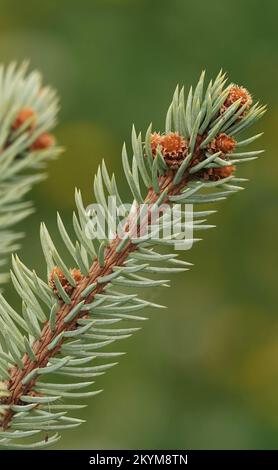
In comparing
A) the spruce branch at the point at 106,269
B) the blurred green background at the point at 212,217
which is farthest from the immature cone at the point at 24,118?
the blurred green background at the point at 212,217

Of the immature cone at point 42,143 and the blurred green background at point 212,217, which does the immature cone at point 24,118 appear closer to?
the immature cone at point 42,143

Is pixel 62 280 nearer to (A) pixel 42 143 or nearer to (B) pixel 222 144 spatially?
(B) pixel 222 144

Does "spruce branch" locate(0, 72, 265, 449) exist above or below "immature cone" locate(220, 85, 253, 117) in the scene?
below

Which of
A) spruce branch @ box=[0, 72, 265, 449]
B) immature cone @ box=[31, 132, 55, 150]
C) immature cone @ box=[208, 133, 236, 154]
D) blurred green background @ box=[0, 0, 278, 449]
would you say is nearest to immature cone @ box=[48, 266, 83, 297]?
spruce branch @ box=[0, 72, 265, 449]

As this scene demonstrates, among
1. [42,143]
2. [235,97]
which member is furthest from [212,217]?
[235,97]

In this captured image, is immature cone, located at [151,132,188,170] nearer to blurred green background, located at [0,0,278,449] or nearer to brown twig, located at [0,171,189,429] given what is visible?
brown twig, located at [0,171,189,429]

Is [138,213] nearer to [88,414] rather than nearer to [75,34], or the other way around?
[88,414]
